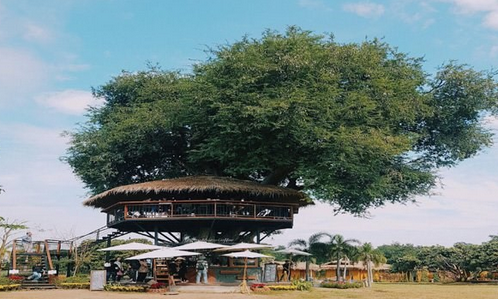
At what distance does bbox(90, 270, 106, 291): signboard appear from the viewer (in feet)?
86.1

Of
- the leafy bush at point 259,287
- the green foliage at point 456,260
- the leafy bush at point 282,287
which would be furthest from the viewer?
the green foliage at point 456,260

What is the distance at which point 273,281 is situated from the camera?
94.9 feet

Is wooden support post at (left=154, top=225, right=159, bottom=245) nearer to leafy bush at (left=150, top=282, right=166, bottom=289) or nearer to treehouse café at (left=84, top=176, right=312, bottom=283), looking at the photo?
treehouse café at (left=84, top=176, right=312, bottom=283)

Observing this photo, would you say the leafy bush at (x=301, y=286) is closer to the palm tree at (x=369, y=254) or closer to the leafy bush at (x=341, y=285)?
the leafy bush at (x=341, y=285)

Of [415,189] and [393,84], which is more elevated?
[393,84]

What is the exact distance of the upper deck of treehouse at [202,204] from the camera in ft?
94.6

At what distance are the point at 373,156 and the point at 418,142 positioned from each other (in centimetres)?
Result: 791

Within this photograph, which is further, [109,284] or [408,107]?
[408,107]

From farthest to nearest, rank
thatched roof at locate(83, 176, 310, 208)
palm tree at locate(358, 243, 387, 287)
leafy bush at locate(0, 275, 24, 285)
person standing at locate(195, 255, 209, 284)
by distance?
palm tree at locate(358, 243, 387, 287), thatched roof at locate(83, 176, 310, 208), person standing at locate(195, 255, 209, 284), leafy bush at locate(0, 275, 24, 285)

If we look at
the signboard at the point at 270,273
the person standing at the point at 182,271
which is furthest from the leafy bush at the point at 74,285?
the signboard at the point at 270,273

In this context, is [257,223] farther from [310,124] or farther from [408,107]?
[408,107]

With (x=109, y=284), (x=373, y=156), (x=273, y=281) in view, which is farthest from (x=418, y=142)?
(x=109, y=284)

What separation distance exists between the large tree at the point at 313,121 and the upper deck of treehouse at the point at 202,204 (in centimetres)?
170

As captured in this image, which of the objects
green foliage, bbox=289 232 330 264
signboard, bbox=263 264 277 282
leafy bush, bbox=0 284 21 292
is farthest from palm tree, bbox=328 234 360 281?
leafy bush, bbox=0 284 21 292
